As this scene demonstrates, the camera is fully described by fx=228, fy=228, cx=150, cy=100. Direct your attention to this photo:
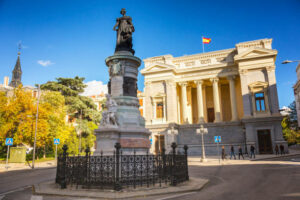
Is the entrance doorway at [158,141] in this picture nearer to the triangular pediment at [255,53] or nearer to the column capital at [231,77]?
the column capital at [231,77]

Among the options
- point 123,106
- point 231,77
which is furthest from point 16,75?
point 123,106

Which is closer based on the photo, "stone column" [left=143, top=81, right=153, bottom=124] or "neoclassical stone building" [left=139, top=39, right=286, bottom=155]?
"neoclassical stone building" [left=139, top=39, right=286, bottom=155]

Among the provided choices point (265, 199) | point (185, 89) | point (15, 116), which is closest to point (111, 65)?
point (265, 199)

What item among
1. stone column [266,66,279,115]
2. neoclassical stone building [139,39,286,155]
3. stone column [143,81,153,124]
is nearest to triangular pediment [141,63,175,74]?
neoclassical stone building [139,39,286,155]

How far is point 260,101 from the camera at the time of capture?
37781 mm

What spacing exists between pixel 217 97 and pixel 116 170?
121 ft

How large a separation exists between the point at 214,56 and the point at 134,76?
1388 inches

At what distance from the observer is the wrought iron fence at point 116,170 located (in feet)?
28.5

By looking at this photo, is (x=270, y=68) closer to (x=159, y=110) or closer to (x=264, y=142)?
(x=264, y=142)

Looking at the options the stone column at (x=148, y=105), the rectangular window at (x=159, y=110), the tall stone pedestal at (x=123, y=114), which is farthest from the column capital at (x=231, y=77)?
the tall stone pedestal at (x=123, y=114)

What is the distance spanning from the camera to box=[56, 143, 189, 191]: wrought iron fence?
8680 mm

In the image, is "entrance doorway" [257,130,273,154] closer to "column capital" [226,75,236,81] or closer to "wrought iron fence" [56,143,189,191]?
"column capital" [226,75,236,81]

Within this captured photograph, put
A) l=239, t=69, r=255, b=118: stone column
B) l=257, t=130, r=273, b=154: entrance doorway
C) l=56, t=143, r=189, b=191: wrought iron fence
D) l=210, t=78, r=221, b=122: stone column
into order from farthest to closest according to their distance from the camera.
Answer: l=210, t=78, r=221, b=122: stone column
l=239, t=69, r=255, b=118: stone column
l=257, t=130, r=273, b=154: entrance doorway
l=56, t=143, r=189, b=191: wrought iron fence

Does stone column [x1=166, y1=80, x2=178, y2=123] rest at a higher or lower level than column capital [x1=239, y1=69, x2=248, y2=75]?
lower
